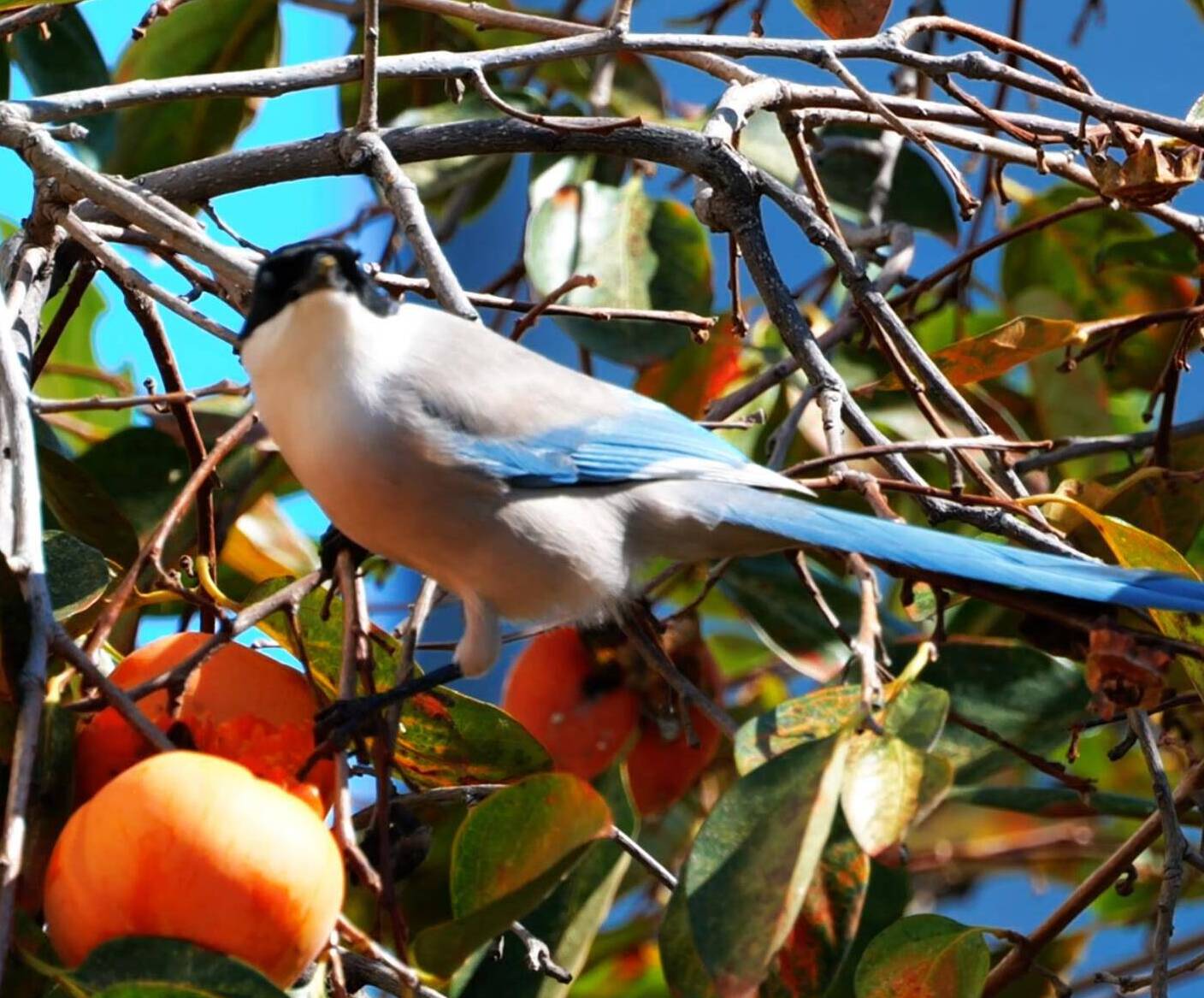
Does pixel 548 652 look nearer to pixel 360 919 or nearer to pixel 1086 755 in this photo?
pixel 360 919

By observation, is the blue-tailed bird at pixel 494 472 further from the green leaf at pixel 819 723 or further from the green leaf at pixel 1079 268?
the green leaf at pixel 1079 268

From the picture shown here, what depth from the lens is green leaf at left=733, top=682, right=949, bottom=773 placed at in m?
1.28

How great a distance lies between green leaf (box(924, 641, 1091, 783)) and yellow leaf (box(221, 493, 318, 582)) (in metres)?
0.91

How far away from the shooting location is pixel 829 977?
4.04 ft

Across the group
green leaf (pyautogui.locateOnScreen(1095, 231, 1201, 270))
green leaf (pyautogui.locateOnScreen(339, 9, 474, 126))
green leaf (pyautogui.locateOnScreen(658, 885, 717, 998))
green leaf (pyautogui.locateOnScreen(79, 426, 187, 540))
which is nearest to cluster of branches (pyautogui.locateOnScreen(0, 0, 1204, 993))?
green leaf (pyautogui.locateOnScreen(658, 885, 717, 998))

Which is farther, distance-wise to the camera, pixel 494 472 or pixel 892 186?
pixel 892 186

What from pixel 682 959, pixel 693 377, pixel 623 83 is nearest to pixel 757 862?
pixel 682 959

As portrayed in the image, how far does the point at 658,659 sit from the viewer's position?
1.67m

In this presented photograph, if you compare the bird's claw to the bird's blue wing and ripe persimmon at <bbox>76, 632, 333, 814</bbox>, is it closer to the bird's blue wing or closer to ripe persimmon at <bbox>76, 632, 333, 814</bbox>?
ripe persimmon at <bbox>76, 632, 333, 814</bbox>

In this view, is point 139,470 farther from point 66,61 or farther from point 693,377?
point 693,377

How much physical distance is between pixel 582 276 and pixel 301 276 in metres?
0.31

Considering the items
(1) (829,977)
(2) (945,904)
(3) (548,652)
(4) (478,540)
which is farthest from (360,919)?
(2) (945,904)

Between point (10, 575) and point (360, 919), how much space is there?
0.94 m

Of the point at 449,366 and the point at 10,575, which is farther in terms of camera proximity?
the point at 449,366
